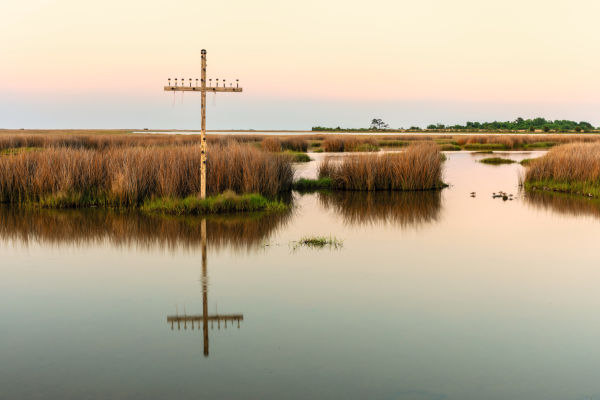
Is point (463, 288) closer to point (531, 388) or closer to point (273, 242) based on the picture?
point (531, 388)

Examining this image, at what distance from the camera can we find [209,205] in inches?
579

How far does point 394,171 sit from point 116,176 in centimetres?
955

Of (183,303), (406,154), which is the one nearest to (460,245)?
(183,303)

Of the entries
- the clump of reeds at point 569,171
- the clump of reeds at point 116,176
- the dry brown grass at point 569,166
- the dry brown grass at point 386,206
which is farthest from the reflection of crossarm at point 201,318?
the dry brown grass at point 569,166

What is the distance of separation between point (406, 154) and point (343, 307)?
14.0m

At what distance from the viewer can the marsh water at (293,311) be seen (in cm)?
→ 518

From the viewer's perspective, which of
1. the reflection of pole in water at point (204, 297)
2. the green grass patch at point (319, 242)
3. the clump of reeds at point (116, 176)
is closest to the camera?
the reflection of pole in water at point (204, 297)

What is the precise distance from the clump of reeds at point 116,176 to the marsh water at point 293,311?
7.27 feet

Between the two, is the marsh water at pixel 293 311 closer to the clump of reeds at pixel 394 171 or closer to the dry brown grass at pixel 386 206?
the dry brown grass at pixel 386 206

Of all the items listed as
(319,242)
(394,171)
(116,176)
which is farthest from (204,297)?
(394,171)

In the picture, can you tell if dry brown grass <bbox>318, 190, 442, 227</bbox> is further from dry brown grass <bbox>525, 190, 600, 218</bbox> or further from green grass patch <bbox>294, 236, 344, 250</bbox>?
dry brown grass <bbox>525, 190, 600, 218</bbox>

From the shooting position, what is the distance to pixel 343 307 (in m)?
7.30

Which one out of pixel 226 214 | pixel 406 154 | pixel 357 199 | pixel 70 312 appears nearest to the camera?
pixel 70 312

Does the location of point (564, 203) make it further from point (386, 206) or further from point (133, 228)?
point (133, 228)
